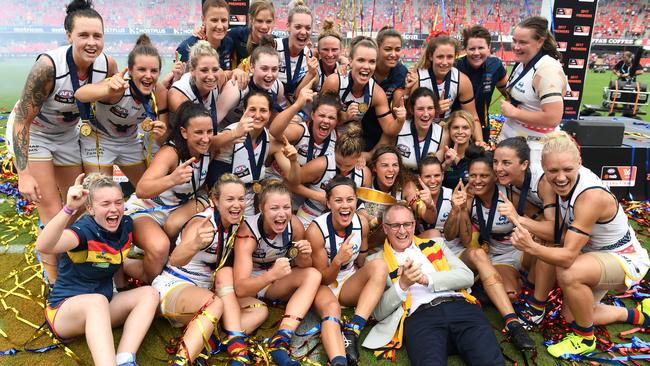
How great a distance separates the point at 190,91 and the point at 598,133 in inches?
186

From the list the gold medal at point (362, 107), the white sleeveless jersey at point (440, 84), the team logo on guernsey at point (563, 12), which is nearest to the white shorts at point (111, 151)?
the gold medal at point (362, 107)

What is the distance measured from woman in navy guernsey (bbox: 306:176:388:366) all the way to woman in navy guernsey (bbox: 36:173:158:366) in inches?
44.4

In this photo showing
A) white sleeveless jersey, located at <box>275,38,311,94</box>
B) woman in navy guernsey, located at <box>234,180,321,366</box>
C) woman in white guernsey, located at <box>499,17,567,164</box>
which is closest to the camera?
woman in navy guernsey, located at <box>234,180,321,366</box>

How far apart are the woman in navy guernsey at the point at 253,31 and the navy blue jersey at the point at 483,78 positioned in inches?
82.8

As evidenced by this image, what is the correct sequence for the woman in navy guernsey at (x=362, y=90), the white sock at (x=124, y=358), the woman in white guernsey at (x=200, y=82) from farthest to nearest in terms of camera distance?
the woman in navy guernsey at (x=362, y=90)
the woman in white guernsey at (x=200, y=82)
the white sock at (x=124, y=358)

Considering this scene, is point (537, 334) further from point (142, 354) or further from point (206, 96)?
point (206, 96)

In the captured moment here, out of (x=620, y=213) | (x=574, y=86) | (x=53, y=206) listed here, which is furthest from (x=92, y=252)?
(x=574, y=86)

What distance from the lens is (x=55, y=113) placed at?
3.39 m

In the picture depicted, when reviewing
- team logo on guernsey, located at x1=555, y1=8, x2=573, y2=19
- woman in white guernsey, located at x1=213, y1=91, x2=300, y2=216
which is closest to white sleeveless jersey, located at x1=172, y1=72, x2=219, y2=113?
woman in white guernsey, located at x1=213, y1=91, x2=300, y2=216

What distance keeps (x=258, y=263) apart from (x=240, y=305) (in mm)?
325

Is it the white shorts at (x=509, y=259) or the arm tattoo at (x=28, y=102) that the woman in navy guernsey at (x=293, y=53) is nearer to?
the arm tattoo at (x=28, y=102)

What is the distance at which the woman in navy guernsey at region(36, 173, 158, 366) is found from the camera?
2547mm

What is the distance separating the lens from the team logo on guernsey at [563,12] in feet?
30.2

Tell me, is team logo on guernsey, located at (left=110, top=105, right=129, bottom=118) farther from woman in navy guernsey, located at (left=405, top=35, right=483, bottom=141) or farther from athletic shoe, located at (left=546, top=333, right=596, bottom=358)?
athletic shoe, located at (left=546, top=333, right=596, bottom=358)
